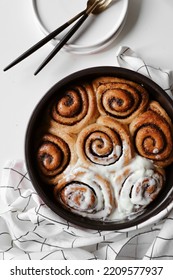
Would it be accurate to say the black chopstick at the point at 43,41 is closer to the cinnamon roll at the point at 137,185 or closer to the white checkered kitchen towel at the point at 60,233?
the white checkered kitchen towel at the point at 60,233

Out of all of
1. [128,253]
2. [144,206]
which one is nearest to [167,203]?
[144,206]

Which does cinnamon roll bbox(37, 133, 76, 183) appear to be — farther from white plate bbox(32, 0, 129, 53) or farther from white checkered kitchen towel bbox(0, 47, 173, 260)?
white plate bbox(32, 0, 129, 53)

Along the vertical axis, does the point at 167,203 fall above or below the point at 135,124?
below

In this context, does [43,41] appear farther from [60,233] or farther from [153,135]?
[60,233]

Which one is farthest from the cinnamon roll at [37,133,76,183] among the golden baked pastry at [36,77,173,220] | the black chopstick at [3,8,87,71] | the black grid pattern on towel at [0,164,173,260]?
the black chopstick at [3,8,87,71]

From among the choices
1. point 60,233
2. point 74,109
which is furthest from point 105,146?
point 60,233
